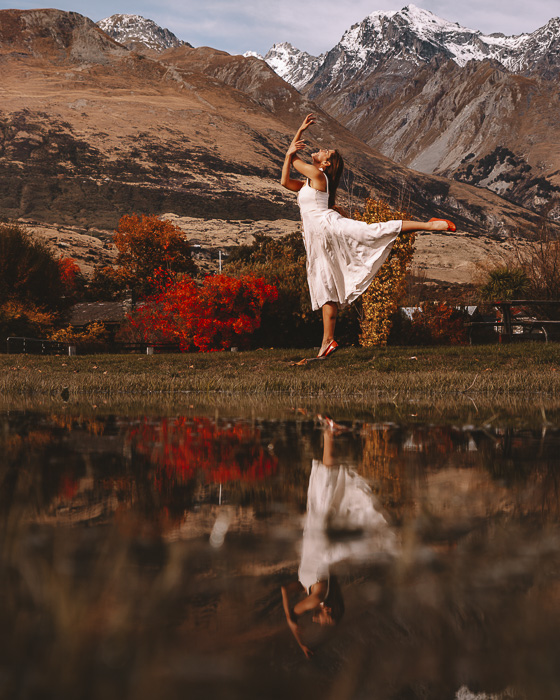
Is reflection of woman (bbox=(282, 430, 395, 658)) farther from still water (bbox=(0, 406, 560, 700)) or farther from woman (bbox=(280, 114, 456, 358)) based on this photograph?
woman (bbox=(280, 114, 456, 358))

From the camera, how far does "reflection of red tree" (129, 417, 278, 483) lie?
2.78m

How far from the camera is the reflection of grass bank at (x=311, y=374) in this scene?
22.3ft

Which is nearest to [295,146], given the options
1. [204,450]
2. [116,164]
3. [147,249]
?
[204,450]

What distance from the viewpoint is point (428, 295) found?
1962 inches

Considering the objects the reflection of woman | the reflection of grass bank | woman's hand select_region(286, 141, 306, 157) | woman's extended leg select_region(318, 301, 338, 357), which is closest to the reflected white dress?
the reflection of woman

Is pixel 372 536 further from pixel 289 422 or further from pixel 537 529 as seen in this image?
pixel 289 422

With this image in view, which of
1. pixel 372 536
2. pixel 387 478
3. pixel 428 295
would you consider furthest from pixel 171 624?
pixel 428 295

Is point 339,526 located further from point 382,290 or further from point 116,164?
point 116,164

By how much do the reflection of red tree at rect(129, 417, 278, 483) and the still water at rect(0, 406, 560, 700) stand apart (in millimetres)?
28

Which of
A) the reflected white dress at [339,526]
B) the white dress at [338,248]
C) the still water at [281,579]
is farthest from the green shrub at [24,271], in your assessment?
the reflected white dress at [339,526]

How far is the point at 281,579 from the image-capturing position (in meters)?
1.41

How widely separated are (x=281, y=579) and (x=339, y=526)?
499 millimetres

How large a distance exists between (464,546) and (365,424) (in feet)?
9.02

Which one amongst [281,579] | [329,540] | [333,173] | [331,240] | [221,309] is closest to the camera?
[281,579]
